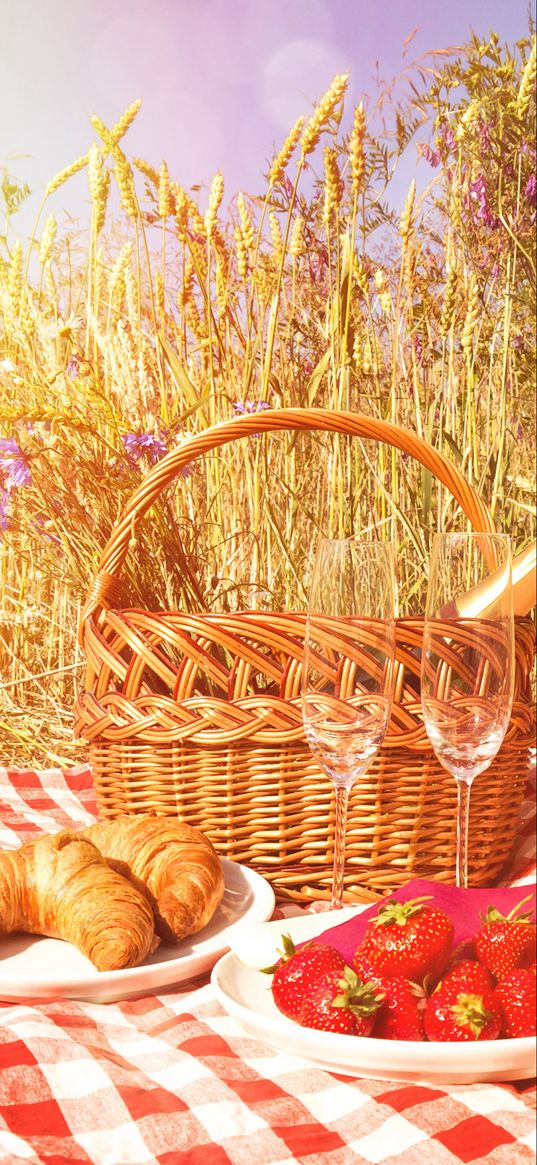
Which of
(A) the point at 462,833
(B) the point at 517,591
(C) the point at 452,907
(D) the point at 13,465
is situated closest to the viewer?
(C) the point at 452,907

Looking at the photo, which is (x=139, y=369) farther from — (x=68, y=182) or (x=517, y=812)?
(x=517, y=812)

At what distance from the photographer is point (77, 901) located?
0.72m

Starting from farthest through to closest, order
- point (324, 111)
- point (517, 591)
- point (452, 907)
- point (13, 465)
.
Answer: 1. point (13, 465)
2. point (324, 111)
3. point (517, 591)
4. point (452, 907)

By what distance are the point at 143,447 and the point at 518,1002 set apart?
1072 mm

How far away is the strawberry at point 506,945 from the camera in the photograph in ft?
1.83

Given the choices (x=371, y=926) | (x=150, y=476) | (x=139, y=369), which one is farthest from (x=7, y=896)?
(x=139, y=369)

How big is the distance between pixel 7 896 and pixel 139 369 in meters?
1.07

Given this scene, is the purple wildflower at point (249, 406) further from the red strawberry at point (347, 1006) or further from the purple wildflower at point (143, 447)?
the red strawberry at point (347, 1006)

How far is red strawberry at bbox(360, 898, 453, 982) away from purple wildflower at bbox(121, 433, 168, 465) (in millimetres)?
986

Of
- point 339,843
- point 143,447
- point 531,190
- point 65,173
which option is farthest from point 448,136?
point 339,843

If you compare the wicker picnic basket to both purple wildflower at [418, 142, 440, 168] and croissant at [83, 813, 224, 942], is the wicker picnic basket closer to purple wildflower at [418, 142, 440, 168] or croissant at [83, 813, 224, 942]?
croissant at [83, 813, 224, 942]

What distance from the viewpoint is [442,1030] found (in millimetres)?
542

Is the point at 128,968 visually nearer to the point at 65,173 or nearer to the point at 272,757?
the point at 272,757

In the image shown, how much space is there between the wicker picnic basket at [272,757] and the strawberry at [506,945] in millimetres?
272
